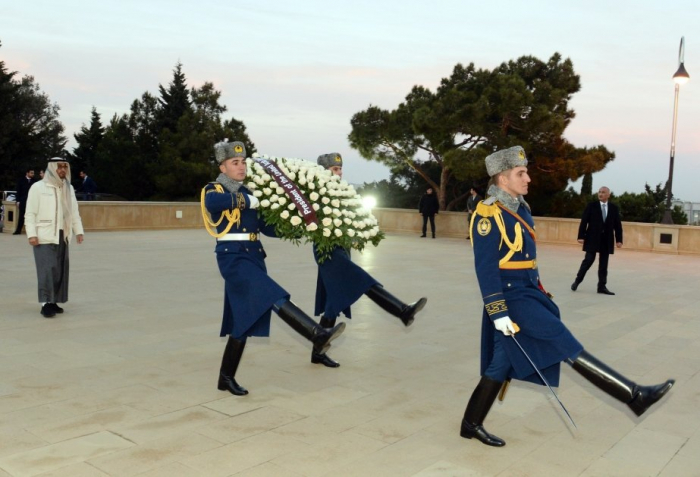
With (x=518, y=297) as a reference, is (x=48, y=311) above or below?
below

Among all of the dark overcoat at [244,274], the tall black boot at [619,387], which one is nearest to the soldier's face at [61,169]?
the dark overcoat at [244,274]

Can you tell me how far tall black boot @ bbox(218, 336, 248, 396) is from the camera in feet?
16.8

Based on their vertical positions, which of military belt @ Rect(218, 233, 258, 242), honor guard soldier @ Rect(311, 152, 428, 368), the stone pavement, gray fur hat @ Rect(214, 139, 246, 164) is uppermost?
gray fur hat @ Rect(214, 139, 246, 164)

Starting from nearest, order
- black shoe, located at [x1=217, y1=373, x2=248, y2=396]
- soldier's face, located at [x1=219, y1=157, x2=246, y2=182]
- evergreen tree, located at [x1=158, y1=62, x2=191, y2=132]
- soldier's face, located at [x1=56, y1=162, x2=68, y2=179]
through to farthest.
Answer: black shoe, located at [x1=217, y1=373, x2=248, y2=396]
soldier's face, located at [x1=219, y1=157, x2=246, y2=182]
soldier's face, located at [x1=56, y1=162, x2=68, y2=179]
evergreen tree, located at [x1=158, y1=62, x2=191, y2=132]

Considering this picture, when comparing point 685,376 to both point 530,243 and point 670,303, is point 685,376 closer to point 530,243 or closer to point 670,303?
point 530,243

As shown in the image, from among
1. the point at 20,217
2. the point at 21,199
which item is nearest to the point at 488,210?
the point at 21,199

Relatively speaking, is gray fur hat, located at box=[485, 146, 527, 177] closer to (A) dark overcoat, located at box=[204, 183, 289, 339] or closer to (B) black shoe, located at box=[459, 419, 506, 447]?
(B) black shoe, located at box=[459, 419, 506, 447]

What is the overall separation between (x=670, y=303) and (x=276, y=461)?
8.01 meters

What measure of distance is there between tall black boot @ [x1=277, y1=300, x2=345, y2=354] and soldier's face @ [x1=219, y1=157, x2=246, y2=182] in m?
1.00

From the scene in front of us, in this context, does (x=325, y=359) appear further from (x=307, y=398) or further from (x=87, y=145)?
(x=87, y=145)

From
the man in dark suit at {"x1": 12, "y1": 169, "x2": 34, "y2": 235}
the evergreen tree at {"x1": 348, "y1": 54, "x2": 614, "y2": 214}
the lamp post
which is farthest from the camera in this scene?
the evergreen tree at {"x1": 348, "y1": 54, "x2": 614, "y2": 214}

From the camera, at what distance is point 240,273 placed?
504cm

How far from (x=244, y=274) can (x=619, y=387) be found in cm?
255

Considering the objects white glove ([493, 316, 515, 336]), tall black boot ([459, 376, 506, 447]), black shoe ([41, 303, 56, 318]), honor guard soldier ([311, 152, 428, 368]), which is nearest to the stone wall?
black shoe ([41, 303, 56, 318])
